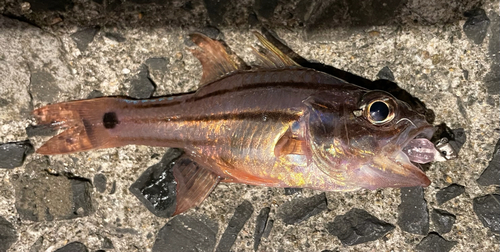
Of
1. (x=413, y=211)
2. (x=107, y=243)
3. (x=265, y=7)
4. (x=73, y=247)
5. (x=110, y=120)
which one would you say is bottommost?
(x=73, y=247)

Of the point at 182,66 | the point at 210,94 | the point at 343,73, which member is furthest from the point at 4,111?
the point at 343,73

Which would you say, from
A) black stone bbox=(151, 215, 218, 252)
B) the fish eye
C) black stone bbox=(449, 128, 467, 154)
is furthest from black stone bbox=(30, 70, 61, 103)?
black stone bbox=(449, 128, 467, 154)

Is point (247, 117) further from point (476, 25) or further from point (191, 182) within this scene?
point (476, 25)

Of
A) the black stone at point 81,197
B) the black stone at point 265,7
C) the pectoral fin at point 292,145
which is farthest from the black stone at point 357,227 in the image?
the black stone at point 81,197

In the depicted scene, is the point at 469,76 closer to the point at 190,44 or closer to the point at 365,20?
the point at 365,20

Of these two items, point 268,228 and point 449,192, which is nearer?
point 449,192

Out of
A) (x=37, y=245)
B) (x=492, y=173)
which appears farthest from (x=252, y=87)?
(x=37, y=245)
